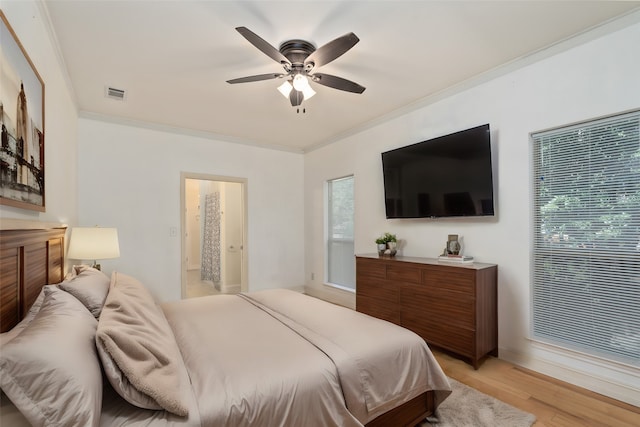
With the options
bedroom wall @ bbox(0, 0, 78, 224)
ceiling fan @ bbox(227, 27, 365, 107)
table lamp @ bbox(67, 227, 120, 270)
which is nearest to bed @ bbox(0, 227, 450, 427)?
bedroom wall @ bbox(0, 0, 78, 224)

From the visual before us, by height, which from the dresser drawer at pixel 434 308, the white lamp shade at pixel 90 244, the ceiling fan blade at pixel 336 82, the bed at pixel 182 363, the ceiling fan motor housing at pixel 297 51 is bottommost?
the dresser drawer at pixel 434 308

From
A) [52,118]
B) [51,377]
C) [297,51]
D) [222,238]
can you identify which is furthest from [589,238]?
[222,238]

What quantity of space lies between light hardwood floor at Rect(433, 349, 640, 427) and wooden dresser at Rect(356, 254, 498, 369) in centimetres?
14

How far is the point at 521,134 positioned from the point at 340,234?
9.40 feet

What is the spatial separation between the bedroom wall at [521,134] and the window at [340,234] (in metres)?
0.89

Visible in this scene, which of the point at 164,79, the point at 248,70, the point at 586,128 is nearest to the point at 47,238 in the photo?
the point at 164,79

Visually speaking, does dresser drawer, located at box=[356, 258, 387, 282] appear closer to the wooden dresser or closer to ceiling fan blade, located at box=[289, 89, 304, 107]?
the wooden dresser

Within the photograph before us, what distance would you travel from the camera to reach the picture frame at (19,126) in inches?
51.4

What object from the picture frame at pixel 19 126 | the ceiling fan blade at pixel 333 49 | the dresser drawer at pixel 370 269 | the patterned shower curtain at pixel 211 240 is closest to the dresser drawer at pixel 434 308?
the dresser drawer at pixel 370 269

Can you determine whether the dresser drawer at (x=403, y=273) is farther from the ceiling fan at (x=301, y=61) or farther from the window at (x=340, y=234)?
the ceiling fan at (x=301, y=61)

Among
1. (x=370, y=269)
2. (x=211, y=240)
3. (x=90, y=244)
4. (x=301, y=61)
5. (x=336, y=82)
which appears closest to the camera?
(x=301, y=61)

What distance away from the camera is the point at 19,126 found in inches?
58.7

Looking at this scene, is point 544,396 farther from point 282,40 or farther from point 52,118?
point 52,118

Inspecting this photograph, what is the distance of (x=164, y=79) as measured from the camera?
296 centimetres
